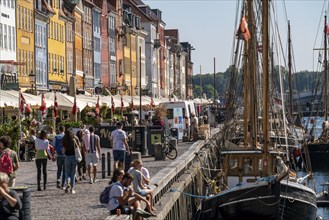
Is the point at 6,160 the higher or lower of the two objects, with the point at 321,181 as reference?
higher

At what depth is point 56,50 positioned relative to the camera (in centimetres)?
9094

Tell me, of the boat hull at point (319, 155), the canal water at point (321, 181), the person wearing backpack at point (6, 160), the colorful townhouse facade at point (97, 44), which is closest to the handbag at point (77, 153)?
the person wearing backpack at point (6, 160)

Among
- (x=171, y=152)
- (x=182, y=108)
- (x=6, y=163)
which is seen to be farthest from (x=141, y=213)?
(x=182, y=108)

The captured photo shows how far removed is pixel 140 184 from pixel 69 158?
16.8 feet

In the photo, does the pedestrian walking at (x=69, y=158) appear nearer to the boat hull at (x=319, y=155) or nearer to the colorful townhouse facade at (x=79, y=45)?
the colorful townhouse facade at (x=79, y=45)

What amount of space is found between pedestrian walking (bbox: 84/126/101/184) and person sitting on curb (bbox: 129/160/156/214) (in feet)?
24.5

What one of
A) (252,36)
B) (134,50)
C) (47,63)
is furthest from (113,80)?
(252,36)

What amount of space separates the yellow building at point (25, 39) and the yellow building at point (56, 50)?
700 cm

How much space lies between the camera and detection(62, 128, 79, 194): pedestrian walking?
28.8 m

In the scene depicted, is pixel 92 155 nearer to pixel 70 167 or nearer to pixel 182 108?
pixel 70 167

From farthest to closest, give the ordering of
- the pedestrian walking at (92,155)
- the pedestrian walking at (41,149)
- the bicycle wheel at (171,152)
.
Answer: the bicycle wheel at (171,152) < the pedestrian walking at (92,155) < the pedestrian walking at (41,149)

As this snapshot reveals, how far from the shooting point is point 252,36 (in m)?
44.7

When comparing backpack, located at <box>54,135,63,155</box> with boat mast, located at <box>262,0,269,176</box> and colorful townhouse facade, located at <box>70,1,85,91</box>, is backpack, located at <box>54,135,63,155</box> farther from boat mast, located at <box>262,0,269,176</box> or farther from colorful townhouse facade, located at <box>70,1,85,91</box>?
colorful townhouse facade, located at <box>70,1,85,91</box>

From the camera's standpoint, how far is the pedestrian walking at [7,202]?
1573cm
